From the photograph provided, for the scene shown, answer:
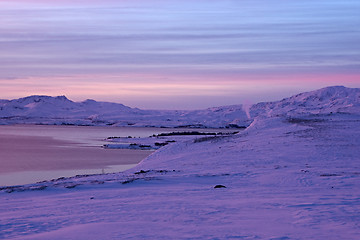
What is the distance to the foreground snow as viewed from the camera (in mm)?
11727

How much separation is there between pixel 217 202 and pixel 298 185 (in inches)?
216

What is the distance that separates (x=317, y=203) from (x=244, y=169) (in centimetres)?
1132

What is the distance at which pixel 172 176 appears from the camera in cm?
2356

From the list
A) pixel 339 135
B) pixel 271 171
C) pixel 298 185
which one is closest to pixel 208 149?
pixel 339 135

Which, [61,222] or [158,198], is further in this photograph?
[158,198]

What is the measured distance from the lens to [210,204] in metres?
15.3

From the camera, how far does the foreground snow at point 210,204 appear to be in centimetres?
1173

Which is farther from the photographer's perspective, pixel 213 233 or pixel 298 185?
pixel 298 185

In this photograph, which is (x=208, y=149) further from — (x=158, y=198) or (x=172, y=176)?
(x=158, y=198)

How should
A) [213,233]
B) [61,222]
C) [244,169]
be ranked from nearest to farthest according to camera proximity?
[213,233] < [61,222] < [244,169]

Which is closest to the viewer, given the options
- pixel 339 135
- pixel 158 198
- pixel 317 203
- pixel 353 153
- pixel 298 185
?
pixel 317 203

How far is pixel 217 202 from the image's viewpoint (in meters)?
15.7

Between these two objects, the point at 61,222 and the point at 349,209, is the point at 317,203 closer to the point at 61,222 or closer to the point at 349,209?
the point at 349,209

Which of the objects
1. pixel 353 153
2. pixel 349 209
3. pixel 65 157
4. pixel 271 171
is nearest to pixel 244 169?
pixel 271 171
